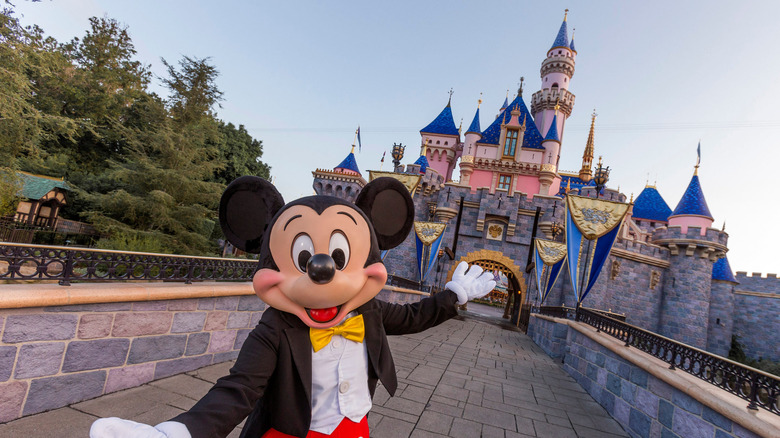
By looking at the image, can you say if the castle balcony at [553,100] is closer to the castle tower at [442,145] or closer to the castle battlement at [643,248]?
the castle tower at [442,145]

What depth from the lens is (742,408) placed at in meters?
2.75

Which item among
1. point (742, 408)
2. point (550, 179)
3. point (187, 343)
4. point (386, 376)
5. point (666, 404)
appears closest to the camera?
point (386, 376)

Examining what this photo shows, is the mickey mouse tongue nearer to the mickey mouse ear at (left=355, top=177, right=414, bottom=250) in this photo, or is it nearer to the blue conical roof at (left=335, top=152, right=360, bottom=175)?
the mickey mouse ear at (left=355, top=177, right=414, bottom=250)

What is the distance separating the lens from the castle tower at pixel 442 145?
2831 cm

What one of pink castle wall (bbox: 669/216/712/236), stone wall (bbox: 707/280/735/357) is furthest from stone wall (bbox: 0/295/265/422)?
stone wall (bbox: 707/280/735/357)

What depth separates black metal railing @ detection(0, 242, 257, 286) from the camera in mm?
2908

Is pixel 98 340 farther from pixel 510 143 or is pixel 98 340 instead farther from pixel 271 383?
pixel 510 143

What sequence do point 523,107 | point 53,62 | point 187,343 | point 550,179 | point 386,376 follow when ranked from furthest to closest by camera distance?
1. point 523,107
2. point 550,179
3. point 53,62
4. point 187,343
5. point 386,376

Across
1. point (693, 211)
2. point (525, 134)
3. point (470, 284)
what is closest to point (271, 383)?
point (470, 284)

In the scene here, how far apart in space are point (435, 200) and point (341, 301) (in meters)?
16.7

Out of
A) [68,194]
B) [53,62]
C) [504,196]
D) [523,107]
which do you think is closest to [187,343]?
[53,62]

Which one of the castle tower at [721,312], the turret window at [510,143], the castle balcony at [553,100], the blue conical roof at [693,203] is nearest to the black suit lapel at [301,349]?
the blue conical roof at [693,203]

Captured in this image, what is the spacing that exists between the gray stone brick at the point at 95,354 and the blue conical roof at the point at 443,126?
27.7 meters

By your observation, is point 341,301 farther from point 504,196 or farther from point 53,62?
point 504,196
